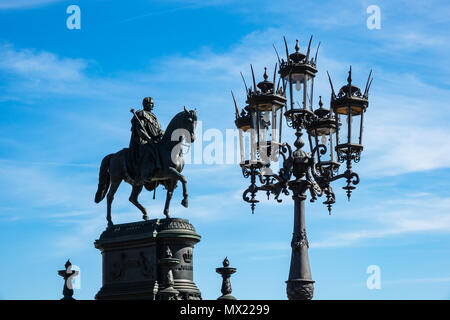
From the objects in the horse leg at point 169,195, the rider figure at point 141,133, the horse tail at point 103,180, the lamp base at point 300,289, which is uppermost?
the rider figure at point 141,133

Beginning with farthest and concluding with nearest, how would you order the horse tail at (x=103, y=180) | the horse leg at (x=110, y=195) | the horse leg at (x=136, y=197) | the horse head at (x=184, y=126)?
Answer: 1. the horse tail at (x=103, y=180)
2. the horse leg at (x=110, y=195)
3. the horse leg at (x=136, y=197)
4. the horse head at (x=184, y=126)

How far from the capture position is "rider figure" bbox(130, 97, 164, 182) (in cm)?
2944

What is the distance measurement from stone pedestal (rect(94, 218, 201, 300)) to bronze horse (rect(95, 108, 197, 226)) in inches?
24.8

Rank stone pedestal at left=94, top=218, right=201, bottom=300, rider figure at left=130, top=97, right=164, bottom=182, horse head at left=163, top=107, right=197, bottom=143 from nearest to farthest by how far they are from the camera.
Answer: stone pedestal at left=94, top=218, right=201, bottom=300 < horse head at left=163, top=107, right=197, bottom=143 < rider figure at left=130, top=97, right=164, bottom=182

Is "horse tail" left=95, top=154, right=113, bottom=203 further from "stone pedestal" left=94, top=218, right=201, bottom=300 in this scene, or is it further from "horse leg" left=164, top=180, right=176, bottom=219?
"horse leg" left=164, top=180, right=176, bottom=219

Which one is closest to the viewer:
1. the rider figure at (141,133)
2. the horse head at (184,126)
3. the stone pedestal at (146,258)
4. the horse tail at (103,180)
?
the stone pedestal at (146,258)

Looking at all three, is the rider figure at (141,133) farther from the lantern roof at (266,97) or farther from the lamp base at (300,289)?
the lamp base at (300,289)

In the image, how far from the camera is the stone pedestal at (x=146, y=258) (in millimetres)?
28016

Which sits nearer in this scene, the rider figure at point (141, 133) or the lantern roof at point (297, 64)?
the lantern roof at point (297, 64)

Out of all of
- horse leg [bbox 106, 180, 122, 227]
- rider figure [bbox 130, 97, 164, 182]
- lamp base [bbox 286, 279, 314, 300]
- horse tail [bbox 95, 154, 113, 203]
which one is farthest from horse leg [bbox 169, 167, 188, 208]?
lamp base [bbox 286, 279, 314, 300]

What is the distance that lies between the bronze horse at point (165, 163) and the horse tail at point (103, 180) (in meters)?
0.67

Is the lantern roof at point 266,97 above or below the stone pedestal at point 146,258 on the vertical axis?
above

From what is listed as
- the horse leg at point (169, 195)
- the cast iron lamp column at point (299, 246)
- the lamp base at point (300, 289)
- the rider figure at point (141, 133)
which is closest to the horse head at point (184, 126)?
the rider figure at point (141, 133)
